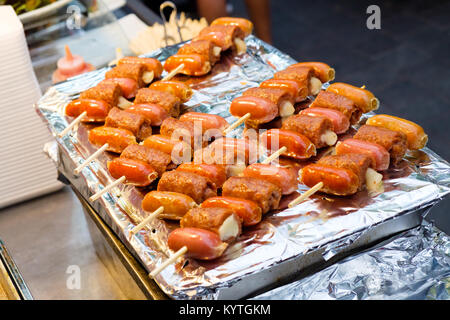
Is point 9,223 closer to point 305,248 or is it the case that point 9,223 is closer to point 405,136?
point 305,248

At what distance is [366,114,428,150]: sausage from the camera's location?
224 centimetres

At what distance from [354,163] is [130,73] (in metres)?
1.39

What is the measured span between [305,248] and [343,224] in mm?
186

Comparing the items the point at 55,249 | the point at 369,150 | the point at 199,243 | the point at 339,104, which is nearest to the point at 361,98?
the point at 339,104

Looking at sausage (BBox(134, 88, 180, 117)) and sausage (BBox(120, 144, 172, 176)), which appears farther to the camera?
sausage (BBox(134, 88, 180, 117))

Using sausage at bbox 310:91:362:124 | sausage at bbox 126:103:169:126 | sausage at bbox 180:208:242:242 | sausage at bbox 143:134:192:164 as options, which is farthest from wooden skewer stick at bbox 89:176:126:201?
sausage at bbox 310:91:362:124

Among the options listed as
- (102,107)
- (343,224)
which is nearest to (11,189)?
(102,107)

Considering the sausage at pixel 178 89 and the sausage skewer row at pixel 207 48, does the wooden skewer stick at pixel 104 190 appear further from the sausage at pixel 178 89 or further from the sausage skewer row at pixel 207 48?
the sausage skewer row at pixel 207 48

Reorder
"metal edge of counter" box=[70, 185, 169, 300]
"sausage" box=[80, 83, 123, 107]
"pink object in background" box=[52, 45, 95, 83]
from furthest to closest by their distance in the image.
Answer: "pink object in background" box=[52, 45, 95, 83] → "sausage" box=[80, 83, 123, 107] → "metal edge of counter" box=[70, 185, 169, 300]

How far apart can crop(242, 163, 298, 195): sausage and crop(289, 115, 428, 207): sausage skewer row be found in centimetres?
6

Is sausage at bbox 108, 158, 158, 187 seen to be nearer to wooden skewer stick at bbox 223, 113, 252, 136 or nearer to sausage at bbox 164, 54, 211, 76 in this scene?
wooden skewer stick at bbox 223, 113, 252, 136

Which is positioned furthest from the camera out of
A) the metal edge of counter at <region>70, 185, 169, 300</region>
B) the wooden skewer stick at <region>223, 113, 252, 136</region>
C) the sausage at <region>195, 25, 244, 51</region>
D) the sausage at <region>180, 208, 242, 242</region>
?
the sausage at <region>195, 25, 244, 51</region>

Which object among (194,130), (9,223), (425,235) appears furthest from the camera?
(9,223)

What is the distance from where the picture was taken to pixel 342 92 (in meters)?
2.56
